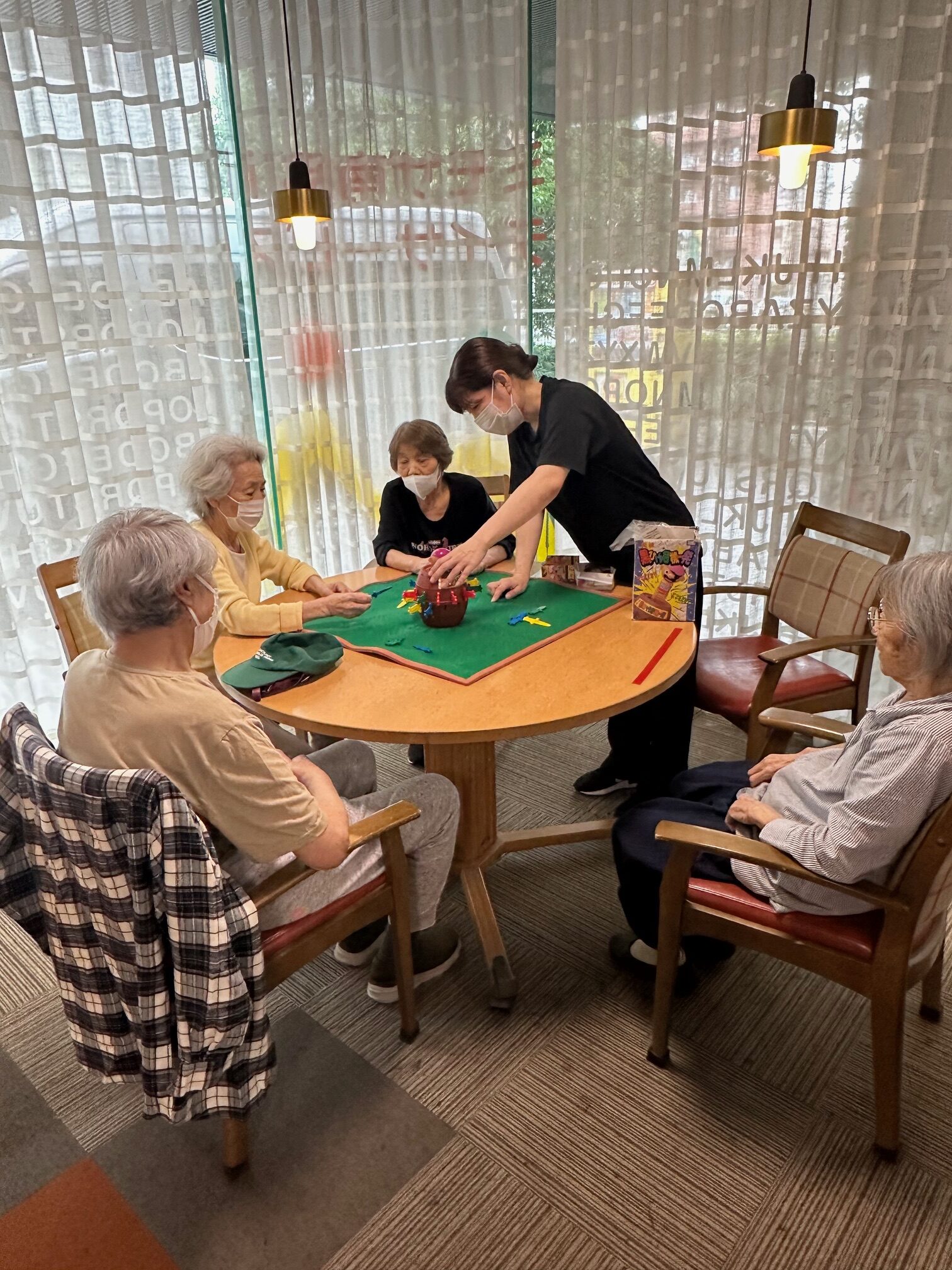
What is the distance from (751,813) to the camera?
1.68 m

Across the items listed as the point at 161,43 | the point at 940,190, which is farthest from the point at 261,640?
the point at 940,190

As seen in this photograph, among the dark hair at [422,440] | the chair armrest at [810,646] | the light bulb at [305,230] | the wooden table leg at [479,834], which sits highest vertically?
the light bulb at [305,230]

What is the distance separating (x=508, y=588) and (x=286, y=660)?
0.79 m

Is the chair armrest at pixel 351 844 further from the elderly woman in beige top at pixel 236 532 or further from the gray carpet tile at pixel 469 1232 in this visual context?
the elderly woman in beige top at pixel 236 532

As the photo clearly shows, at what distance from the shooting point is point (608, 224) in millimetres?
3375

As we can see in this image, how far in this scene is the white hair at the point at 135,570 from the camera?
140 centimetres

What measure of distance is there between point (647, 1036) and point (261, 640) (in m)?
1.42

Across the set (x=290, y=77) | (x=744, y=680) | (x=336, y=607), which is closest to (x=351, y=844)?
(x=336, y=607)

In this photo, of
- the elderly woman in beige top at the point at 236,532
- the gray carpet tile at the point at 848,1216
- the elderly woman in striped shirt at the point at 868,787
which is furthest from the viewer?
the elderly woman in beige top at the point at 236,532

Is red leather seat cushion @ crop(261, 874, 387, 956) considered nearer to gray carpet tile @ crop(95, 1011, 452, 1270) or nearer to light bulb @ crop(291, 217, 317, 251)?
gray carpet tile @ crop(95, 1011, 452, 1270)

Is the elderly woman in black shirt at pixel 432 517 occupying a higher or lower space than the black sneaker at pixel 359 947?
higher

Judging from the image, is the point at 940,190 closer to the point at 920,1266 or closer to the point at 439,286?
the point at 439,286

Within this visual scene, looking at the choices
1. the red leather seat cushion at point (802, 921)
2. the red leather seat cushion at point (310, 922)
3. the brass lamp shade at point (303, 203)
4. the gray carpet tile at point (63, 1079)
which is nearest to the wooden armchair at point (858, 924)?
the red leather seat cushion at point (802, 921)

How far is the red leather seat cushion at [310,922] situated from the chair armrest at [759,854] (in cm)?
63
